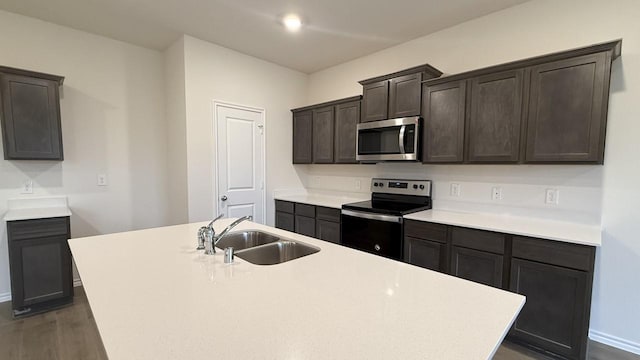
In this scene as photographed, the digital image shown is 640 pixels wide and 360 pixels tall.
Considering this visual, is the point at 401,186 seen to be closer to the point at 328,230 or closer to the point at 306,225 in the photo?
the point at 328,230

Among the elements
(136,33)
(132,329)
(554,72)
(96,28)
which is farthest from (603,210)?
(96,28)

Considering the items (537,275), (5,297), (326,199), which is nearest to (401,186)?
(326,199)

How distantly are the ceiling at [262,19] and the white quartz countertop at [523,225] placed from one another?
180 centimetres

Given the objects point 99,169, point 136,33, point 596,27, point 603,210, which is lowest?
point 603,210

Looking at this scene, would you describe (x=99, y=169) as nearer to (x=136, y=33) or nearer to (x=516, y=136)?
(x=136, y=33)

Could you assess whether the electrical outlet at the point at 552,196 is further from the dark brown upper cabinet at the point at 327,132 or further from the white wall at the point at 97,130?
the white wall at the point at 97,130

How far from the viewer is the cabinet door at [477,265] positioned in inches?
82.9

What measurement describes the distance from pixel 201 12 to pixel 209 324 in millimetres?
2722

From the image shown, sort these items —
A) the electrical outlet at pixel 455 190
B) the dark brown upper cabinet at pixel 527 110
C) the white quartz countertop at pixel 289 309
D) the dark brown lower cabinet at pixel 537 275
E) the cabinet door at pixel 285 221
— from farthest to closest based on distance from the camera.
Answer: the cabinet door at pixel 285 221 → the electrical outlet at pixel 455 190 → the dark brown upper cabinet at pixel 527 110 → the dark brown lower cabinet at pixel 537 275 → the white quartz countertop at pixel 289 309

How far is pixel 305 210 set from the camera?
358 cm

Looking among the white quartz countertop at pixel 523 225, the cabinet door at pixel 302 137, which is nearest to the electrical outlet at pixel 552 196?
the white quartz countertop at pixel 523 225

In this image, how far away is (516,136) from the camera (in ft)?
7.27

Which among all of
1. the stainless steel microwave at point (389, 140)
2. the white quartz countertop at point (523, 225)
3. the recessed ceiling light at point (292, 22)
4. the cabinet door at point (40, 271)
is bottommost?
the cabinet door at point (40, 271)

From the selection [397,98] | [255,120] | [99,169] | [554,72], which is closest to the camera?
[554,72]
